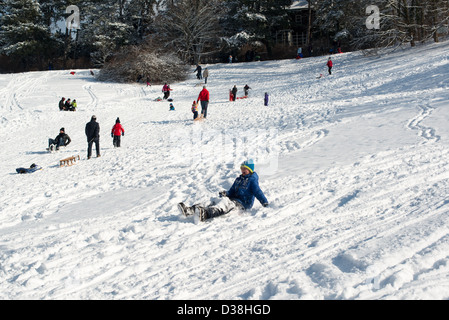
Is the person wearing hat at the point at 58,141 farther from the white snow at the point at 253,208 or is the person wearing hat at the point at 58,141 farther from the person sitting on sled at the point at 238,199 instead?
the person sitting on sled at the point at 238,199

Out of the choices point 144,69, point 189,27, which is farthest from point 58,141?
point 189,27

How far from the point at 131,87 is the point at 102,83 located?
3454 millimetres

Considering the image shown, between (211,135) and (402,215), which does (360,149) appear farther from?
(211,135)

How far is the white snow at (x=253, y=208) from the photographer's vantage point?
4.01 metres

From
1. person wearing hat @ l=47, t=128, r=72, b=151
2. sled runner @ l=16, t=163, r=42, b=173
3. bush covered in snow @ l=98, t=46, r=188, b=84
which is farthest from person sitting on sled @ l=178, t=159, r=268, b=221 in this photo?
bush covered in snow @ l=98, t=46, r=188, b=84

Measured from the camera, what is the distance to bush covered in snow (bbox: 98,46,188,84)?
3212cm

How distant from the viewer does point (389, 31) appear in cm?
2541

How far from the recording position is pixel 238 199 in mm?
6367

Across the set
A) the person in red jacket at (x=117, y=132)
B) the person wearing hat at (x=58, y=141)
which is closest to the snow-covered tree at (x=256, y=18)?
the person wearing hat at (x=58, y=141)

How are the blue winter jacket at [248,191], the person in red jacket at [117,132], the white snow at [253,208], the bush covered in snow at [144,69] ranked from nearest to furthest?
the white snow at [253,208] → the blue winter jacket at [248,191] → the person in red jacket at [117,132] → the bush covered in snow at [144,69]

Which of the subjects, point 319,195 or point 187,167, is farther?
point 187,167

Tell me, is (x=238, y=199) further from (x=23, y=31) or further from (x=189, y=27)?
(x=23, y=31)

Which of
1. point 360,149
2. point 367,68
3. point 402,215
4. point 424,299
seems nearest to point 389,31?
point 367,68

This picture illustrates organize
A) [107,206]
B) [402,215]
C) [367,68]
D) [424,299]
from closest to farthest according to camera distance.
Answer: [424,299] < [402,215] < [107,206] < [367,68]
